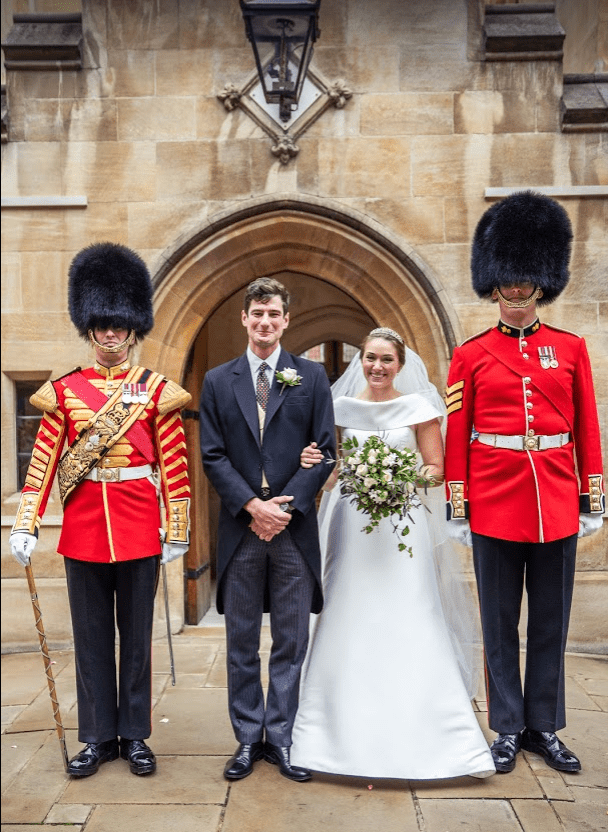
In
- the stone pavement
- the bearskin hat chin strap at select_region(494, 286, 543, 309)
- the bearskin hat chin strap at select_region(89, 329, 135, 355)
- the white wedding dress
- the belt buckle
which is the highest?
the bearskin hat chin strap at select_region(494, 286, 543, 309)

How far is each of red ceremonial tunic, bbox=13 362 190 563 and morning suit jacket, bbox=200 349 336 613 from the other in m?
0.15

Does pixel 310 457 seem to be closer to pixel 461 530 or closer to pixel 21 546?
pixel 461 530

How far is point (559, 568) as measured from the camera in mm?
3287

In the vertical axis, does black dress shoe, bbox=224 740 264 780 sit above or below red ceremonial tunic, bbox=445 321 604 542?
below

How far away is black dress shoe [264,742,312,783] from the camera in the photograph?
3.06m

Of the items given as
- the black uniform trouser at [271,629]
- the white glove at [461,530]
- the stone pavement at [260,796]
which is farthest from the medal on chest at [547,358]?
the stone pavement at [260,796]

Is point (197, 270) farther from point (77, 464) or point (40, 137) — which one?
point (77, 464)

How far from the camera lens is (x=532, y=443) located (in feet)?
10.7

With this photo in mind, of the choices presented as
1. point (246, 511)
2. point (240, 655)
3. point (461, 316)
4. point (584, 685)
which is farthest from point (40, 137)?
point (584, 685)

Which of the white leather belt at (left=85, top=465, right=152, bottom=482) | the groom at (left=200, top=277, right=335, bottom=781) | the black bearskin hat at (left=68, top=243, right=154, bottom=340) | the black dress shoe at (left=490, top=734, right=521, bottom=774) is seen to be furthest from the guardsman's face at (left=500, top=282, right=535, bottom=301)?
the black dress shoe at (left=490, top=734, right=521, bottom=774)

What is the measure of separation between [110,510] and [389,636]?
1.14 meters

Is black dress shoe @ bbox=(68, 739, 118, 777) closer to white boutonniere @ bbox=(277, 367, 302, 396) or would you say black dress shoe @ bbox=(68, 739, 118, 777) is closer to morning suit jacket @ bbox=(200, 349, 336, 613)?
morning suit jacket @ bbox=(200, 349, 336, 613)

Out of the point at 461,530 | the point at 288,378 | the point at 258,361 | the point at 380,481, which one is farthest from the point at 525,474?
the point at 258,361

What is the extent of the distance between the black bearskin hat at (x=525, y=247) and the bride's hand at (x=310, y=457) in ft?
3.20
